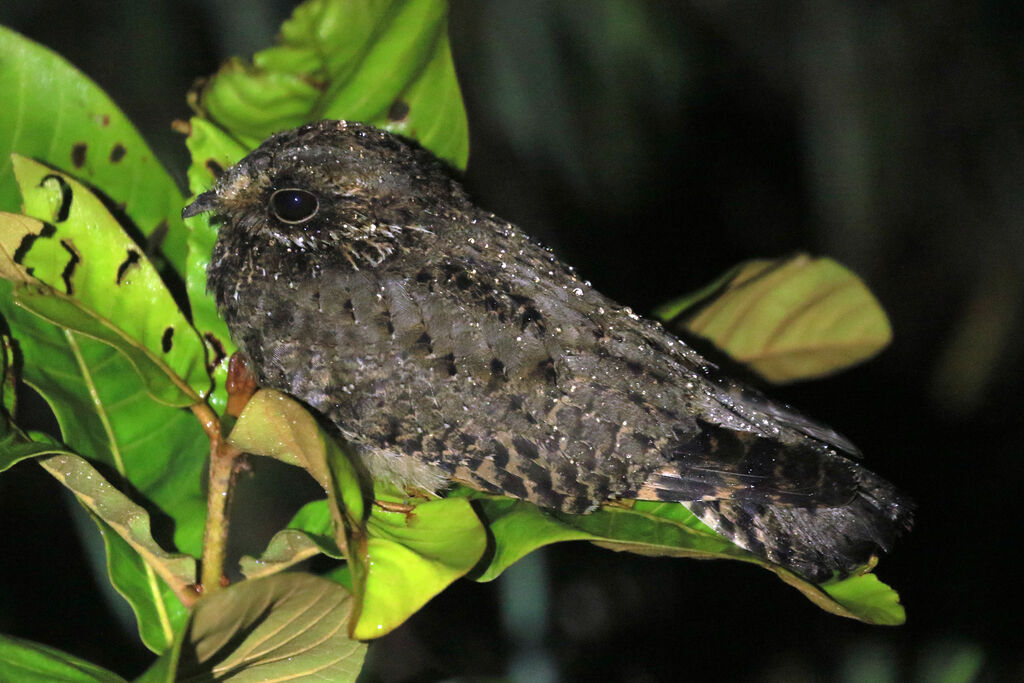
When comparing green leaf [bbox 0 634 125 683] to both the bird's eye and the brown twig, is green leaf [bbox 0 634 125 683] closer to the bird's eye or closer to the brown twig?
the brown twig

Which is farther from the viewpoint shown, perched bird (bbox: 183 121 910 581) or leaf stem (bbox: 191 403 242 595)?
perched bird (bbox: 183 121 910 581)

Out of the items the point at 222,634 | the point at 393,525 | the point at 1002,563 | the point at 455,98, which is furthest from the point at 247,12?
the point at 1002,563

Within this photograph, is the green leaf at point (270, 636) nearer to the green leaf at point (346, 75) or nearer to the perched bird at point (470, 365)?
the perched bird at point (470, 365)

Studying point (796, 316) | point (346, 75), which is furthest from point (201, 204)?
point (796, 316)

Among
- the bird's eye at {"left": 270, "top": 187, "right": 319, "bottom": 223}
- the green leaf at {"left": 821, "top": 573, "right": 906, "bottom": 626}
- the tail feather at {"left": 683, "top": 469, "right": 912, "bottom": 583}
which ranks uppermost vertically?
the bird's eye at {"left": 270, "top": 187, "right": 319, "bottom": 223}

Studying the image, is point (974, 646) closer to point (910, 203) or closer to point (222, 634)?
point (910, 203)

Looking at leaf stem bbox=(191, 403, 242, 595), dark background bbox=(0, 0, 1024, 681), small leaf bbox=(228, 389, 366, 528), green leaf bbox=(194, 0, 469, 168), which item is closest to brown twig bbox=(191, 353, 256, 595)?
leaf stem bbox=(191, 403, 242, 595)
